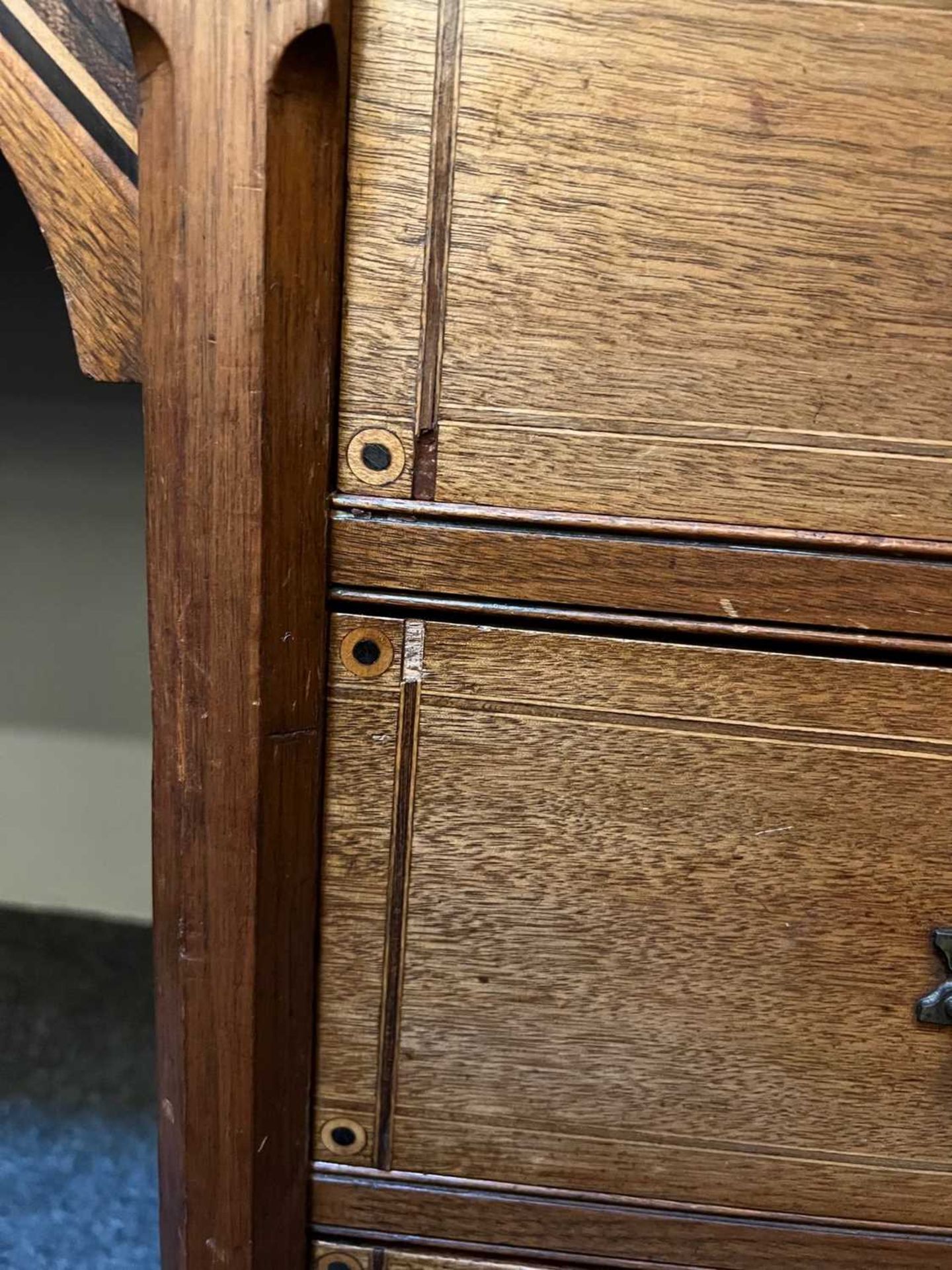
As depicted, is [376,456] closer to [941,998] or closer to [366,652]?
[366,652]

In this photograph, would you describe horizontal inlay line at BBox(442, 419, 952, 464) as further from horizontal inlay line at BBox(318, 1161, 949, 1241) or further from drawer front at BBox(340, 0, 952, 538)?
horizontal inlay line at BBox(318, 1161, 949, 1241)

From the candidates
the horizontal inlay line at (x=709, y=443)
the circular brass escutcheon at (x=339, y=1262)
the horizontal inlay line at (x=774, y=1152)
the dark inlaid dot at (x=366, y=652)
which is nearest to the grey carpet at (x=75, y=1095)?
the circular brass escutcheon at (x=339, y=1262)

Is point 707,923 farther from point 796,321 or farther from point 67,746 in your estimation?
point 67,746

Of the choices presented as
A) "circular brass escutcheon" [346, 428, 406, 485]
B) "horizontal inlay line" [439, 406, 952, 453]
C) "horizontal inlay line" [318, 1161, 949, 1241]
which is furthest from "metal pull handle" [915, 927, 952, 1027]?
"circular brass escutcheon" [346, 428, 406, 485]

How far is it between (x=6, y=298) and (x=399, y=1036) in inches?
27.0

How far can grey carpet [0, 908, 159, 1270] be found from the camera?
63 cm

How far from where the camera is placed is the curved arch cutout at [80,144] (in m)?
0.36

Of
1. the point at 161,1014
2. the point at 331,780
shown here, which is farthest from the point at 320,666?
the point at 161,1014

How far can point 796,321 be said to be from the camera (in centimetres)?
38

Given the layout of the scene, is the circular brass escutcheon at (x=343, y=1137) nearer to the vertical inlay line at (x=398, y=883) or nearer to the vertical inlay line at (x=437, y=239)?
the vertical inlay line at (x=398, y=883)

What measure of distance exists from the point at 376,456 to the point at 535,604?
0.09 meters

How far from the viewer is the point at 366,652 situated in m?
0.42

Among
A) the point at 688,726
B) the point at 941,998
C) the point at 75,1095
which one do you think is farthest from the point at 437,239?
the point at 75,1095

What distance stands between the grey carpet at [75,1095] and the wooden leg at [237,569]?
0.74 feet
